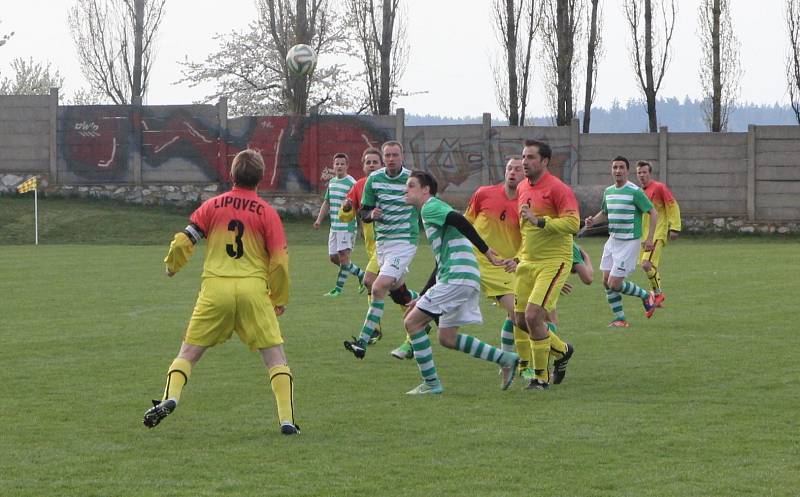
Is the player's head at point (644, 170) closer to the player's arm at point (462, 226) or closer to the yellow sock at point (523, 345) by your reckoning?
the yellow sock at point (523, 345)

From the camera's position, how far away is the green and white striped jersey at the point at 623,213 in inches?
592

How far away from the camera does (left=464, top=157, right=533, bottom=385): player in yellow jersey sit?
11.3 m

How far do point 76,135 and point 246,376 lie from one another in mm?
27079

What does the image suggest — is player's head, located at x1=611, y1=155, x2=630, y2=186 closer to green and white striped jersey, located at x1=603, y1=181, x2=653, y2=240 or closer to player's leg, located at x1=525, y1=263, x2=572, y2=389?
green and white striped jersey, located at x1=603, y1=181, x2=653, y2=240

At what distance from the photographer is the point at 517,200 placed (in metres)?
11.4

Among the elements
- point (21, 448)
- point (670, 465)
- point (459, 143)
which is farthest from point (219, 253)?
point (459, 143)

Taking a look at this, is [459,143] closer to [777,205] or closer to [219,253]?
[777,205]

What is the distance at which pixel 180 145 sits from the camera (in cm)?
3628

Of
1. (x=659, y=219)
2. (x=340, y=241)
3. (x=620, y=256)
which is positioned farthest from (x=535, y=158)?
(x=340, y=241)

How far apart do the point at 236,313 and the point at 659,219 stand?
1028 centimetres

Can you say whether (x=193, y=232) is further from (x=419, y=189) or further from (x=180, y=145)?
(x=180, y=145)

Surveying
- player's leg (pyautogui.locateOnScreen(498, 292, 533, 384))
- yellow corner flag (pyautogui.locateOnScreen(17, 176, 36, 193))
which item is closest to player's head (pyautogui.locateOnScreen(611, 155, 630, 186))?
player's leg (pyautogui.locateOnScreen(498, 292, 533, 384))

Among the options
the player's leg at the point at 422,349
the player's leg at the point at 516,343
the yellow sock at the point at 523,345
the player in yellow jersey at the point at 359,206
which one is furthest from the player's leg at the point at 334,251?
the player's leg at the point at 422,349

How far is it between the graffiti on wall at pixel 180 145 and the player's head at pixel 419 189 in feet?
86.6
